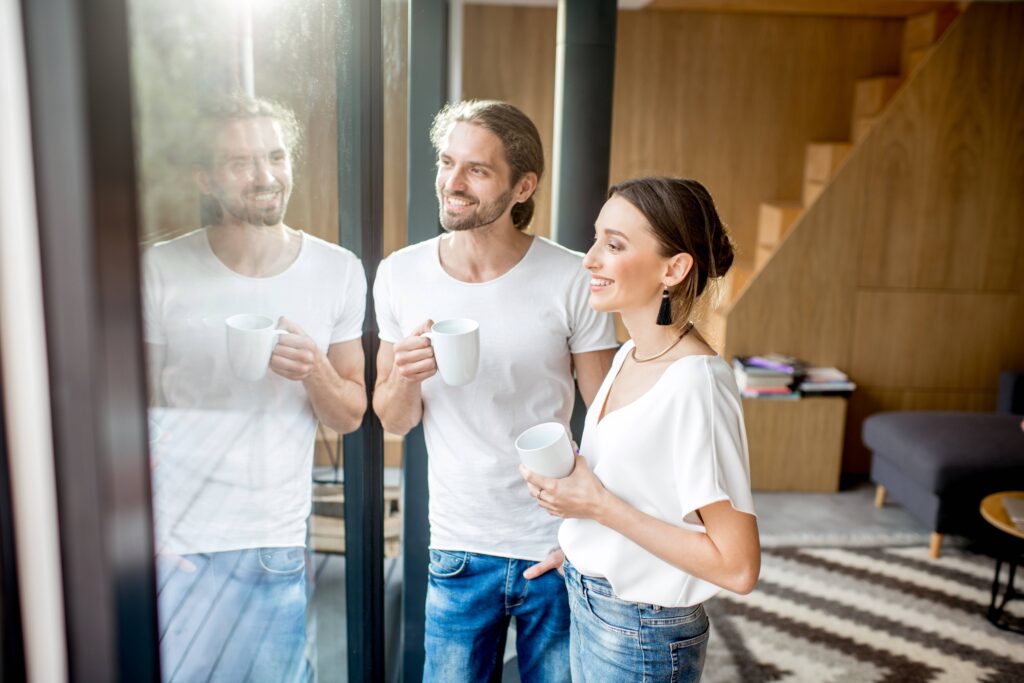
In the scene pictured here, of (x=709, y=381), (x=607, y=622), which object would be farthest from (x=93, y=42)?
(x=607, y=622)

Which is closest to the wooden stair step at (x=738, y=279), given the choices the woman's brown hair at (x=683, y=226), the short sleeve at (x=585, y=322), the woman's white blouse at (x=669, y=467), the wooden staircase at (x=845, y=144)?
the wooden staircase at (x=845, y=144)

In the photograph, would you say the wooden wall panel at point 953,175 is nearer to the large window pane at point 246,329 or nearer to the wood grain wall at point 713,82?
the wood grain wall at point 713,82

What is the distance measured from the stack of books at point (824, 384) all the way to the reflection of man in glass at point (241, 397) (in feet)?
11.2

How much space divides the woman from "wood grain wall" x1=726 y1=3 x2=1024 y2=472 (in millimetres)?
3370

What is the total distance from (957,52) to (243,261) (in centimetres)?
457

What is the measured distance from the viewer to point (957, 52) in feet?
15.0

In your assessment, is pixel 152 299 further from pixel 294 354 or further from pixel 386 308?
pixel 386 308

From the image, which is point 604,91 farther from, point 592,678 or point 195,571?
point 195,571

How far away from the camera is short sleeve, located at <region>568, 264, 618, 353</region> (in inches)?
67.8

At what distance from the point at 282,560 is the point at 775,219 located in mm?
4299

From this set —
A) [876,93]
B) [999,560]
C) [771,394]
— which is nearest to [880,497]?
[771,394]

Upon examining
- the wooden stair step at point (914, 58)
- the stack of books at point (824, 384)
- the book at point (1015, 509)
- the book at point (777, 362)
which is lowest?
the book at point (1015, 509)

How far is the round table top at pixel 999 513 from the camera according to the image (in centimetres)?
309

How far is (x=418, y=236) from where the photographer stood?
243 centimetres
